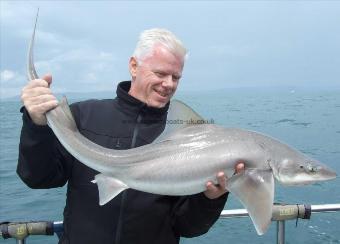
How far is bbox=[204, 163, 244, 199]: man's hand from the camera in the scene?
2832mm

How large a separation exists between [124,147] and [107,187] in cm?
43

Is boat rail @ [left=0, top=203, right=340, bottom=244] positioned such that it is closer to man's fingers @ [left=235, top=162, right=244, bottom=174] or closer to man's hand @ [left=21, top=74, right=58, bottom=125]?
man's fingers @ [left=235, top=162, right=244, bottom=174]

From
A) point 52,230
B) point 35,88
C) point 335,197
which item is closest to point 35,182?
point 35,88

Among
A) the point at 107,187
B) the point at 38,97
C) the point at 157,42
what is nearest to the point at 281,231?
the point at 107,187

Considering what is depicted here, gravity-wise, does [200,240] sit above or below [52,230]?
below

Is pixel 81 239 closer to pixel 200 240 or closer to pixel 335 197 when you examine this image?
pixel 200 240

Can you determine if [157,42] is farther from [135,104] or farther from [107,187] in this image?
[107,187]

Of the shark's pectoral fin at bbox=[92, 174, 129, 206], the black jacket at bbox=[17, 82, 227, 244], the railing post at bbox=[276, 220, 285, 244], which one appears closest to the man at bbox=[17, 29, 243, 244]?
the black jacket at bbox=[17, 82, 227, 244]

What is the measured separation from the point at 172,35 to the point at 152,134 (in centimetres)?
81

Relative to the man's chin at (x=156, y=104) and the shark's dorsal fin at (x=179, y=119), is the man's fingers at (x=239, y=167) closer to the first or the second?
the shark's dorsal fin at (x=179, y=119)

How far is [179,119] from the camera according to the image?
300 cm

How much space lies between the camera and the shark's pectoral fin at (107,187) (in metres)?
2.93

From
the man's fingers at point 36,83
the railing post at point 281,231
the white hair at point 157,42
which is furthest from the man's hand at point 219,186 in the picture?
the railing post at point 281,231

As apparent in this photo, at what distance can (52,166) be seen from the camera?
3.10 m
